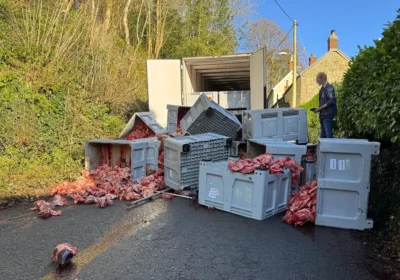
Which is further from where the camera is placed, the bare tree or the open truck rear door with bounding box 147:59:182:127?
the bare tree

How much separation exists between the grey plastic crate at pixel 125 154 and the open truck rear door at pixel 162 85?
3.29 meters

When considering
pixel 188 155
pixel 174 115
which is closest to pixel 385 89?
pixel 188 155

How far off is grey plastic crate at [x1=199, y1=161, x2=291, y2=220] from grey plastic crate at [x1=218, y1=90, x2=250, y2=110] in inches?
220

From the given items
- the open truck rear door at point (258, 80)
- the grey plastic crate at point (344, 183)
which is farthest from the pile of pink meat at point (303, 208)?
the open truck rear door at point (258, 80)

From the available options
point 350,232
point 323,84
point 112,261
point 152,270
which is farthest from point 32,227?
point 323,84

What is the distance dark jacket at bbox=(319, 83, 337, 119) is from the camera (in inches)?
268

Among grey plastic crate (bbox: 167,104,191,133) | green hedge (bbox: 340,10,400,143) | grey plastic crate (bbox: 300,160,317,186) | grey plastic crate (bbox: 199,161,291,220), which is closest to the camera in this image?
green hedge (bbox: 340,10,400,143)

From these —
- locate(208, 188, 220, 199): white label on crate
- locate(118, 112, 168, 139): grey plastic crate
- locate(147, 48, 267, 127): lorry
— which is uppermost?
locate(147, 48, 267, 127): lorry

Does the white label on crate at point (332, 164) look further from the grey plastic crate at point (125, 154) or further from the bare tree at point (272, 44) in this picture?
the bare tree at point (272, 44)

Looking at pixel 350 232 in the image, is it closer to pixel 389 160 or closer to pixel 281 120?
pixel 389 160

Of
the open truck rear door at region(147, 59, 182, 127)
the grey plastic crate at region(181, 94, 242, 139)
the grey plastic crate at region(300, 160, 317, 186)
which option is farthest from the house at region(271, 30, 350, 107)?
the grey plastic crate at region(300, 160, 317, 186)

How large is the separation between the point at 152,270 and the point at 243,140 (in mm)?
4327

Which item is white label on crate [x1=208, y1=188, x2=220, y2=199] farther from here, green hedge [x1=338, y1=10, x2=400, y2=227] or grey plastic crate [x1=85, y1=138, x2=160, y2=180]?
green hedge [x1=338, y1=10, x2=400, y2=227]

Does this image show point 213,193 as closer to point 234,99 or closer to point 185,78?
point 234,99
